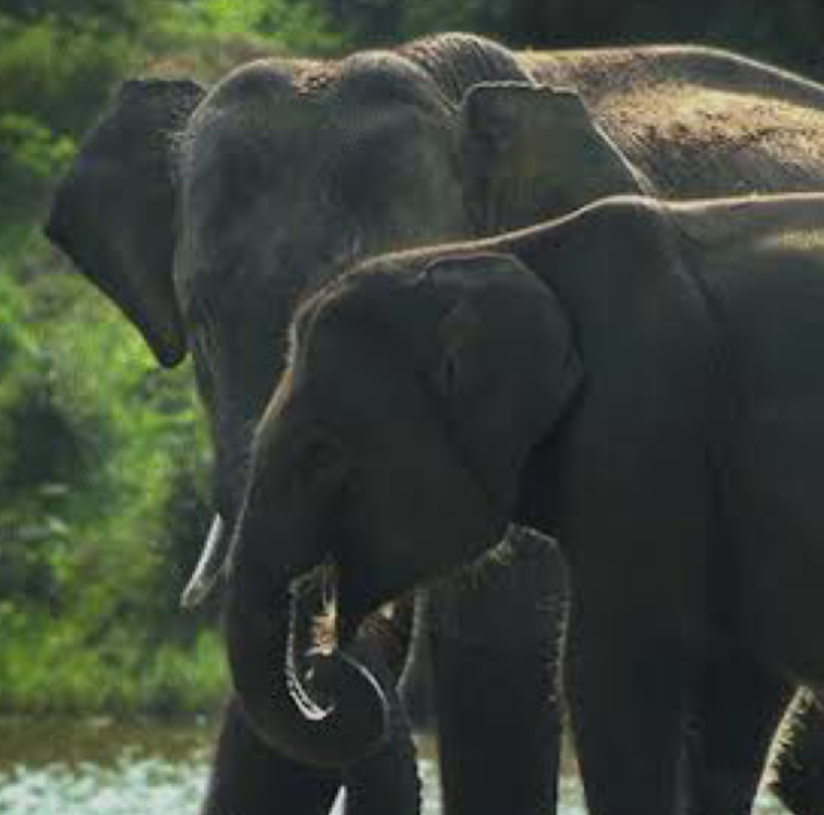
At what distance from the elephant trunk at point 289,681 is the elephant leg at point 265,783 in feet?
7.49

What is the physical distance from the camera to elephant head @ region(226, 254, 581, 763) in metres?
9.74

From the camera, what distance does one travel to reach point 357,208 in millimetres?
11969

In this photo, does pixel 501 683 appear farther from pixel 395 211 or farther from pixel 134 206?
pixel 134 206

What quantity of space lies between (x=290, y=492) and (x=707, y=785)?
1242mm

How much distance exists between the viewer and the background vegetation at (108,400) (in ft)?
71.4

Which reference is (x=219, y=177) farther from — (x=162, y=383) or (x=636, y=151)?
(x=162, y=383)

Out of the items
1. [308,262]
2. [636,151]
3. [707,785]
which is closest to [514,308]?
[707,785]

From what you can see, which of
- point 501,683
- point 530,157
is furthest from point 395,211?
point 501,683

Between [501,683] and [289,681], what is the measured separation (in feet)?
7.19

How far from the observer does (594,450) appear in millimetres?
9742

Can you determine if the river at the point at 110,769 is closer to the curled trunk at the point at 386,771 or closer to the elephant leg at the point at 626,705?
the curled trunk at the point at 386,771

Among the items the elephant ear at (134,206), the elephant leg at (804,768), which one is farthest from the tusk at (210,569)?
the elephant leg at (804,768)

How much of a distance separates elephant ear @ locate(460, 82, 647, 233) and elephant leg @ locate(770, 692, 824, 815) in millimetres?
1349

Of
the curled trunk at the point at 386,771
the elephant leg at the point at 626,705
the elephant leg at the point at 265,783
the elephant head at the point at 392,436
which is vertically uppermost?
the elephant head at the point at 392,436
